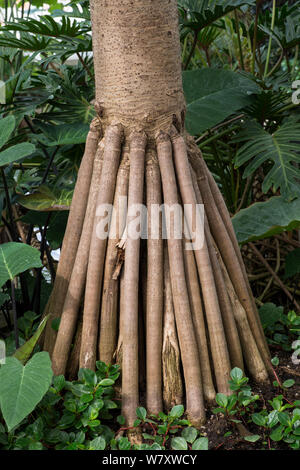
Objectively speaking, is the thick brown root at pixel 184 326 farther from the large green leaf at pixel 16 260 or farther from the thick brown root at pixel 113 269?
the large green leaf at pixel 16 260

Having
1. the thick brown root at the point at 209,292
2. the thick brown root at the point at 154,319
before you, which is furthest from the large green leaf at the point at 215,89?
the thick brown root at the point at 154,319

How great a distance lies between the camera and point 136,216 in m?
1.91

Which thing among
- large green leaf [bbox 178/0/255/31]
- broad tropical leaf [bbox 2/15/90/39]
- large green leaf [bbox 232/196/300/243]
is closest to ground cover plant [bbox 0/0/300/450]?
large green leaf [bbox 232/196/300/243]

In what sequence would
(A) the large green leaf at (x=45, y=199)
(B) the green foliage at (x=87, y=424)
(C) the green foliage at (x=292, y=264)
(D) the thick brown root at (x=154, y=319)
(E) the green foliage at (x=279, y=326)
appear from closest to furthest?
1. (B) the green foliage at (x=87, y=424)
2. (D) the thick brown root at (x=154, y=319)
3. (A) the large green leaf at (x=45, y=199)
4. (E) the green foliage at (x=279, y=326)
5. (C) the green foliage at (x=292, y=264)

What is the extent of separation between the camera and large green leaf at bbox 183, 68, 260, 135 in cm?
261

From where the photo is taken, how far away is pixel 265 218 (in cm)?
249

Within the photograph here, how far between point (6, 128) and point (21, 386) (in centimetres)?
90

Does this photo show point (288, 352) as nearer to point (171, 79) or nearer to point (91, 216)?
point (91, 216)

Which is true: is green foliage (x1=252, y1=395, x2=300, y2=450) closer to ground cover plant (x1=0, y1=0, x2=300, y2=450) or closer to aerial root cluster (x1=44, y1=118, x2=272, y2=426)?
ground cover plant (x1=0, y1=0, x2=300, y2=450)

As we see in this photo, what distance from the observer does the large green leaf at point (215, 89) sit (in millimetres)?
2607

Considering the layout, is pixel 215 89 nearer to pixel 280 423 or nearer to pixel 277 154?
pixel 277 154

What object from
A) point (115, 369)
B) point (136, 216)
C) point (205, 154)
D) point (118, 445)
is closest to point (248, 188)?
point (205, 154)

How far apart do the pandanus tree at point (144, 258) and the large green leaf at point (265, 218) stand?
0.45 meters

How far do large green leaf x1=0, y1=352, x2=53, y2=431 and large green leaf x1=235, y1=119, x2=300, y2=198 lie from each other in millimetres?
1314
